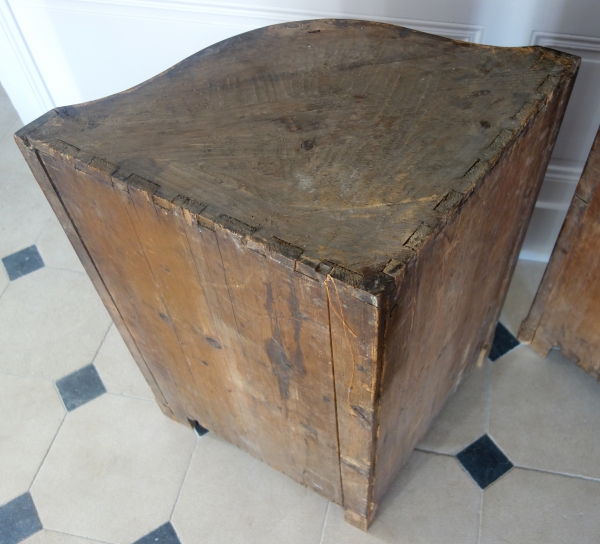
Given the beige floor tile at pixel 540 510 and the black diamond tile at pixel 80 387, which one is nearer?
the beige floor tile at pixel 540 510

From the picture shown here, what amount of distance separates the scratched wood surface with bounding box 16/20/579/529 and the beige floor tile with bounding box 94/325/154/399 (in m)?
0.56

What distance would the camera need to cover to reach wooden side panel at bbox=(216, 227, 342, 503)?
0.87 meters

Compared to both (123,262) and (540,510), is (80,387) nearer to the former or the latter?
(123,262)

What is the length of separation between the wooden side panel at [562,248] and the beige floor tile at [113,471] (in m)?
1.03

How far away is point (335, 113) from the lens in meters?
1.04

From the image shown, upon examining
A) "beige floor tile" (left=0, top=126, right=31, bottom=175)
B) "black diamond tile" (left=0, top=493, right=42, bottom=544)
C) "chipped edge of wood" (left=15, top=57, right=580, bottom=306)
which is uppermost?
"chipped edge of wood" (left=15, top=57, right=580, bottom=306)

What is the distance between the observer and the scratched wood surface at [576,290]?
138cm

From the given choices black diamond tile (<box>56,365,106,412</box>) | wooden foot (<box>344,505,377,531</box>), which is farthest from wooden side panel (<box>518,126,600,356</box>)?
black diamond tile (<box>56,365,106,412</box>)

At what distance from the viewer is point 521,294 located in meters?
1.95

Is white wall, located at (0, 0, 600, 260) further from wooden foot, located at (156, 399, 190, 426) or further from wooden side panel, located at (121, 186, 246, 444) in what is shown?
wooden foot, located at (156, 399, 190, 426)

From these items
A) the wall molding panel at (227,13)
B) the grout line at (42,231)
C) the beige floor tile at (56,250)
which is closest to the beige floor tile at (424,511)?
the wall molding panel at (227,13)

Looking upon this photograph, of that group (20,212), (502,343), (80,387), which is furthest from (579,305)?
(20,212)

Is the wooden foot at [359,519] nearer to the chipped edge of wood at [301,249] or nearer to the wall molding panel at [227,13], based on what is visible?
the chipped edge of wood at [301,249]

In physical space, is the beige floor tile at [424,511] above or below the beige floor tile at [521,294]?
below
